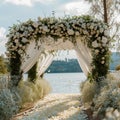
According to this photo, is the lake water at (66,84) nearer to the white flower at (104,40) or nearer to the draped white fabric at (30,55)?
the draped white fabric at (30,55)

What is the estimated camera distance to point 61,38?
12594 mm

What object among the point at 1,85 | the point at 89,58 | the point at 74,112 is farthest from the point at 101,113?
the point at 89,58

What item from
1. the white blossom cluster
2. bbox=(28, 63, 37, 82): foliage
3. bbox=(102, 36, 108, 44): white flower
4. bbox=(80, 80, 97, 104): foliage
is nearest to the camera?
bbox=(80, 80, 97, 104): foliage

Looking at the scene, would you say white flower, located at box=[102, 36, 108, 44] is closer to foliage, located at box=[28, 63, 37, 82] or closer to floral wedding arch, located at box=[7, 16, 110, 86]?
floral wedding arch, located at box=[7, 16, 110, 86]

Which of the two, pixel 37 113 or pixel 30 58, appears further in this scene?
pixel 30 58

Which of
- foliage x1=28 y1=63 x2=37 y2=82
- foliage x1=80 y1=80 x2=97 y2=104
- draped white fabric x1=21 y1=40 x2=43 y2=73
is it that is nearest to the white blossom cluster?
draped white fabric x1=21 y1=40 x2=43 y2=73

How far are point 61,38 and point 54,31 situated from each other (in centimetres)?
46

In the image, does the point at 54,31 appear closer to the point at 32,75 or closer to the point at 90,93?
the point at 90,93

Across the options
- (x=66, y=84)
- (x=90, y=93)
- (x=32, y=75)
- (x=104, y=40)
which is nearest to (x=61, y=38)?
(x=104, y=40)

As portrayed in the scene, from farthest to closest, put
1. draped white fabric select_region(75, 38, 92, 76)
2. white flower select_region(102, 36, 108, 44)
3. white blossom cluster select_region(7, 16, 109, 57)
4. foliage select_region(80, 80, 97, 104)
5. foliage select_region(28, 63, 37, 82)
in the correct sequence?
foliage select_region(28, 63, 37, 82) < draped white fabric select_region(75, 38, 92, 76) < white blossom cluster select_region(7, 16, 109, 57) < white flower select_region(102, 36, 108, 44) < foliage select_region(80, 80, 97, 104)

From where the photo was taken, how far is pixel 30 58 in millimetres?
12367

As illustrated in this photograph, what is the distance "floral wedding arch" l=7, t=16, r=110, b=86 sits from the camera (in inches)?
469

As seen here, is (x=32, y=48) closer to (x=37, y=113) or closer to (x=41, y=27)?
(x=41, y=27)

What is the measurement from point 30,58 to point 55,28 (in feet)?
4.10
